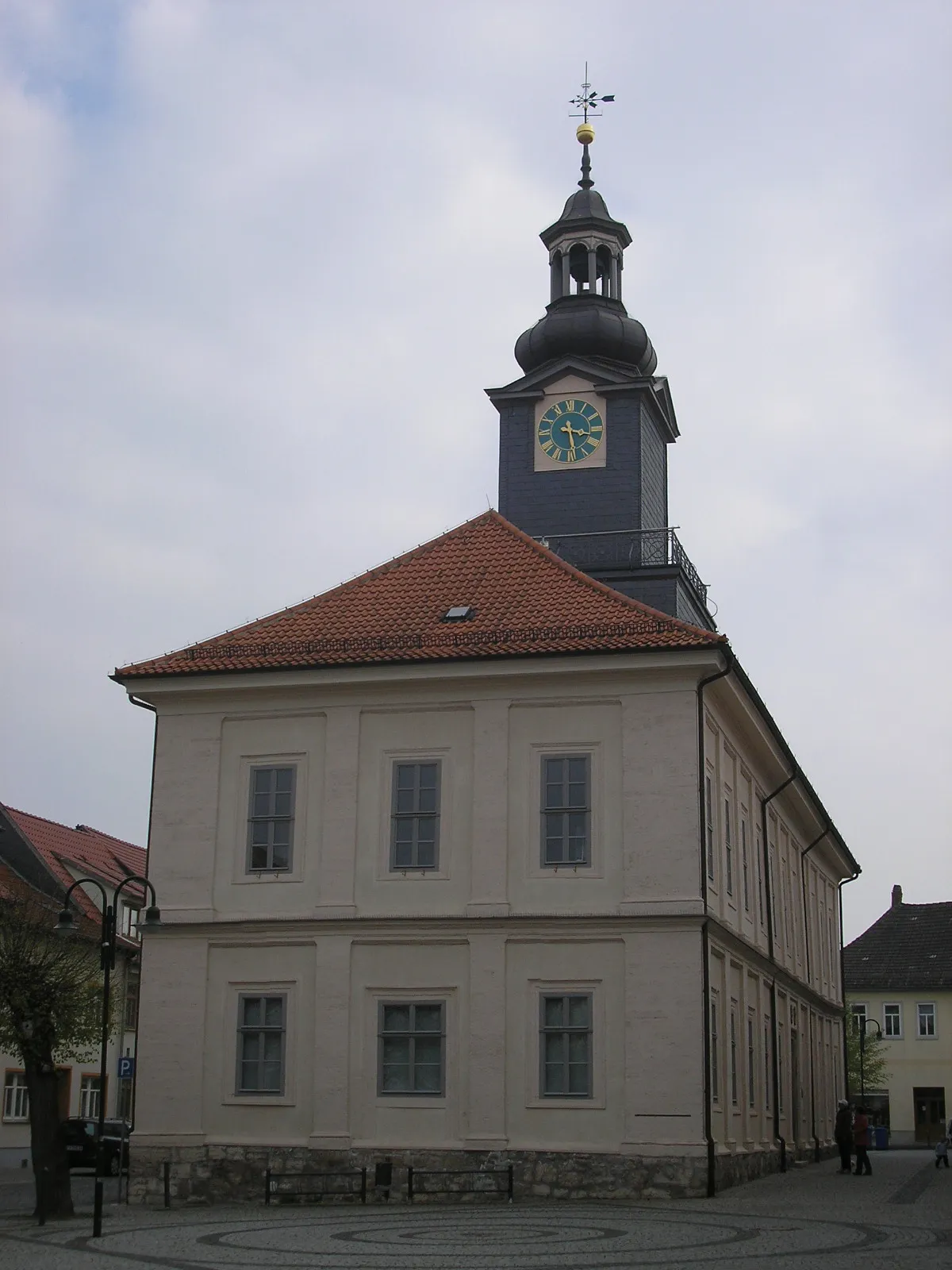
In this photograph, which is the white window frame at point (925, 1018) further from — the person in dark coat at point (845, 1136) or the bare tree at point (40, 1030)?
the bare tree at point (40, 1030)

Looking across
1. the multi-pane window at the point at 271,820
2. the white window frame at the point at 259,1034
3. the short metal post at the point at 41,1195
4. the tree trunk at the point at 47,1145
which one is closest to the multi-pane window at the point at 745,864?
the multi-pane window at the point at 271,820

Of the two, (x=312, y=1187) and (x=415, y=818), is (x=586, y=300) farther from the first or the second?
(x=312, y=1187)

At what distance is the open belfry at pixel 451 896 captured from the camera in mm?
25422

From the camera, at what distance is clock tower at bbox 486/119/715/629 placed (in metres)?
34.1

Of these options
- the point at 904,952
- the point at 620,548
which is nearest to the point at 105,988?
the point at 620,548

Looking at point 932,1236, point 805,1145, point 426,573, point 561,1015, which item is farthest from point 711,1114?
point 805,1145

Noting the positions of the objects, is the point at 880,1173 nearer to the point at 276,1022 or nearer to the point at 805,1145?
the point at 805,1145

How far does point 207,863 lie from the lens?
91.7 ft

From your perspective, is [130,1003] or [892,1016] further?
[892,1016]

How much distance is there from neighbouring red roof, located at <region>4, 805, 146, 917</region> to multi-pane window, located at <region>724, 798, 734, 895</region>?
74.7ft

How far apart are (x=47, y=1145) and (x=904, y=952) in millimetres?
61860

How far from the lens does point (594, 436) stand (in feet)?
116

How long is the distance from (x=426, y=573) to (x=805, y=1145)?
18.0m

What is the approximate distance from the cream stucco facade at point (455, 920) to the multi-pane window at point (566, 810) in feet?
0.52
